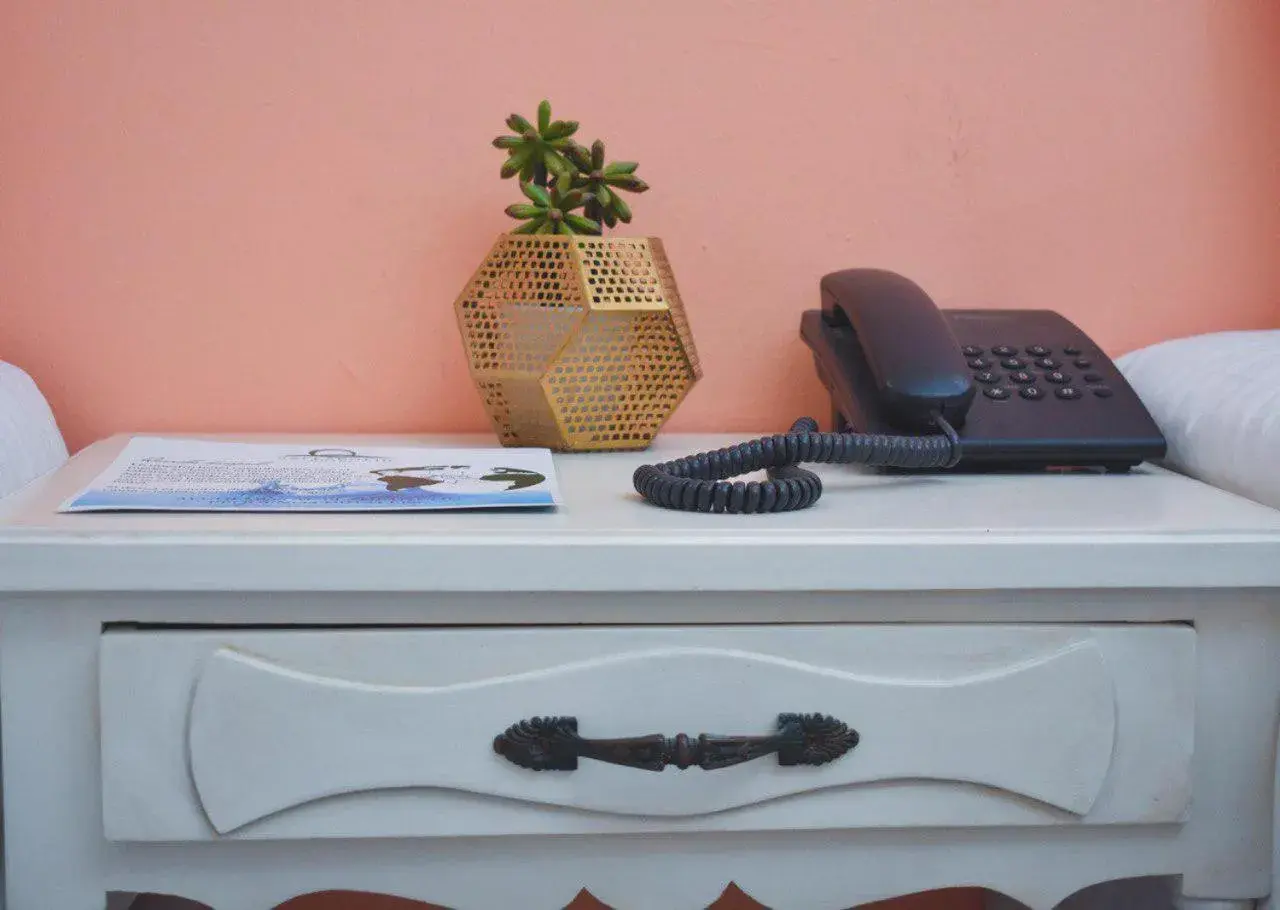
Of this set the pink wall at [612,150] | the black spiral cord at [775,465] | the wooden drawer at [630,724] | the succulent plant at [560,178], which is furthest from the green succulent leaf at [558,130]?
the wooden drawer at [630,724]

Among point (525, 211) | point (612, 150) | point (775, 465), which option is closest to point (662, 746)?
point (775, 465)

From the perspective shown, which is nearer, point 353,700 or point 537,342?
point 353,700

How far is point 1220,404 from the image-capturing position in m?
0.67

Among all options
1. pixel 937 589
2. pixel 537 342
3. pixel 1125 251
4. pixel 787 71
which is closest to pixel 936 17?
pixel 787 71

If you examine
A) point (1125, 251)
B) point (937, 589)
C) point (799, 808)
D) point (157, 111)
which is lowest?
point (799, 808)

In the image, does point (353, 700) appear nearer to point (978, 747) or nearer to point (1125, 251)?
point (978, 747)

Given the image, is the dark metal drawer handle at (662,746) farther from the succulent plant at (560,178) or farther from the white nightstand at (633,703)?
the succulent plant at (560,178)

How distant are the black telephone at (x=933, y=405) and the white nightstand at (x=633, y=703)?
0.07 metres

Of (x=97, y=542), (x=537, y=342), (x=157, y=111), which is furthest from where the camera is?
(x=157, y=111)

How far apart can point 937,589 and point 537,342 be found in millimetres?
332

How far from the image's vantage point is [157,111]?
2.81 ft

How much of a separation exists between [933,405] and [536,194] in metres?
0.30

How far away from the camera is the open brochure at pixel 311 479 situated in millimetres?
555

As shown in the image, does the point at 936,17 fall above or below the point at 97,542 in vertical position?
above
